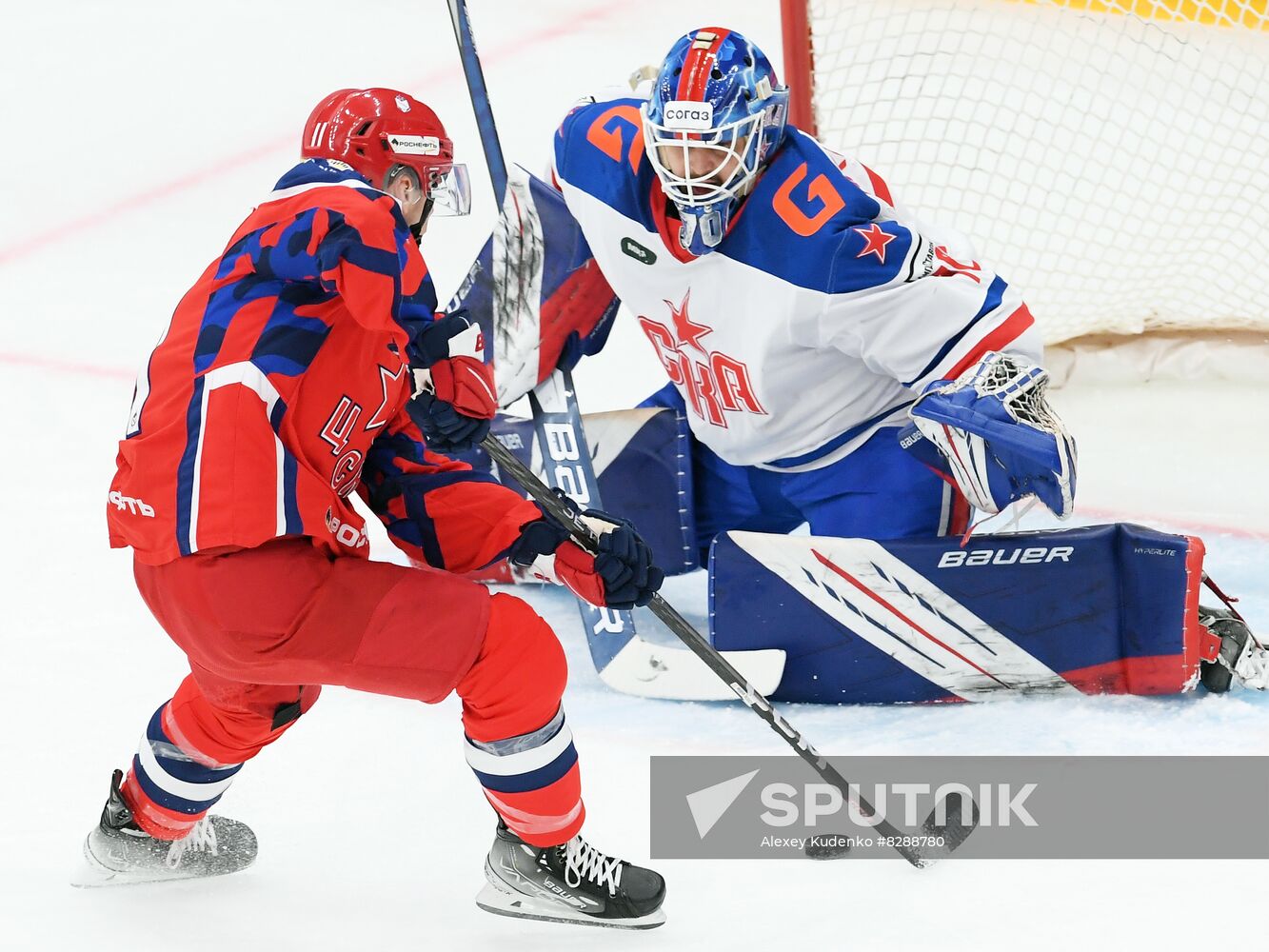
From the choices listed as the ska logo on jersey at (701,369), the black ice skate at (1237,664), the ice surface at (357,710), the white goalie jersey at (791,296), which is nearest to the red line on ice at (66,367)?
the ice surface at (357,710)

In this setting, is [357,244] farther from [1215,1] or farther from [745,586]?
[1215,1]

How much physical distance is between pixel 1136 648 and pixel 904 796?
19.1 inches

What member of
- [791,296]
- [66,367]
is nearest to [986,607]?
[791,296]

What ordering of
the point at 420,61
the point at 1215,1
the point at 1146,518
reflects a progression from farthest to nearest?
the point at 420,61 < the point at 1215,1 < the point at 1146,518

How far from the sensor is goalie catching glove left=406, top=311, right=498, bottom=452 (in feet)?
6.36

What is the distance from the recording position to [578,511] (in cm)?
225

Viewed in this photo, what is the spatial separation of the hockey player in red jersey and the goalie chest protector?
1.81ft

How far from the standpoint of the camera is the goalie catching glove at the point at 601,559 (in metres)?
2.08

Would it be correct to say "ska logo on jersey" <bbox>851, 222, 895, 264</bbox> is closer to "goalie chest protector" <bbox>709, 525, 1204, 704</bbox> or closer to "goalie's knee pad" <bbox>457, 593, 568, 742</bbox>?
"goalie chest protector" <bbox>709, 525, 1204, 704</bbox>

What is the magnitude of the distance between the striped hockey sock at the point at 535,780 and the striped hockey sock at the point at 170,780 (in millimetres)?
372

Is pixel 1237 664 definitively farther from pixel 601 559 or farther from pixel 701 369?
pixel 601 559

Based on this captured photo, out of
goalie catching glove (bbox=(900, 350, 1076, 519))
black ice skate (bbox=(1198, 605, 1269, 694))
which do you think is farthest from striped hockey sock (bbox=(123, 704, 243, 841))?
black ice skate (bbox=(1198, 605, 1269, 694))

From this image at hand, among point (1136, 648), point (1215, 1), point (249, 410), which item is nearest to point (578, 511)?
point (249, 410)

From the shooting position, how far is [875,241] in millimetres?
2471
